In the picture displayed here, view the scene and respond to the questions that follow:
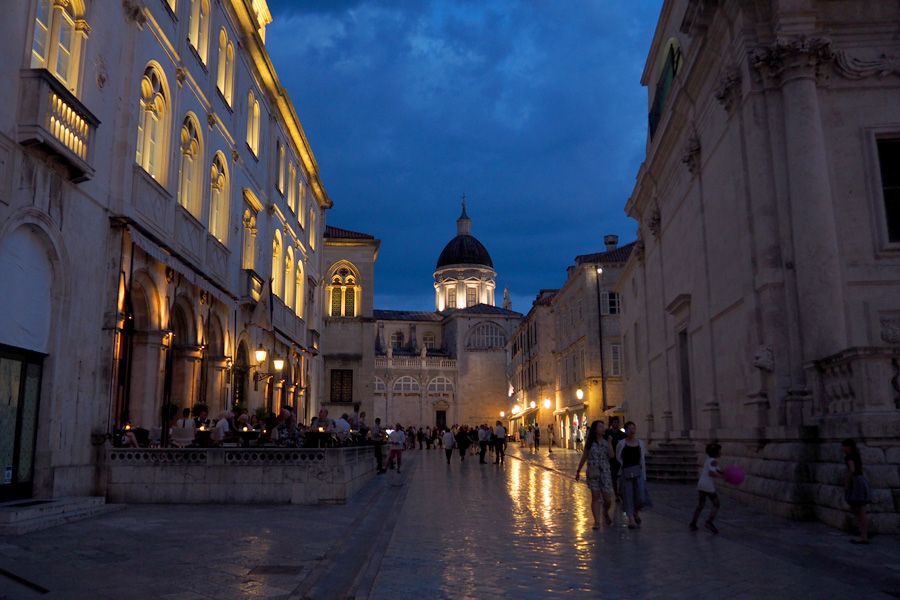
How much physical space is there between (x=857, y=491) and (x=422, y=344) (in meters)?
82.0

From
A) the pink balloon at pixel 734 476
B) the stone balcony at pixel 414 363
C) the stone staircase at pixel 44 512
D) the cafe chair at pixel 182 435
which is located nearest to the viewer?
the pink balloon at pixel 734 476

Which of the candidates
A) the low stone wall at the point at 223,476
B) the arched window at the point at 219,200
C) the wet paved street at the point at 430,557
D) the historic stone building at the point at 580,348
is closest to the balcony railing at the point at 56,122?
the low stone wall at the point at 223,476

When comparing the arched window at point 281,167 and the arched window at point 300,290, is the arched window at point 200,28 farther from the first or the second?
the arched window at point 300,290

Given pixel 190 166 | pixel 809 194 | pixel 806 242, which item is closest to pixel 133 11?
pixel 190 166

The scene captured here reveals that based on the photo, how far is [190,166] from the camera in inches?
779

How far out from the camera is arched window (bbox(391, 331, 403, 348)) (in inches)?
3583

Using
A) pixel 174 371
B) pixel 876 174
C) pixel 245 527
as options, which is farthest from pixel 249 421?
pixel 876 174

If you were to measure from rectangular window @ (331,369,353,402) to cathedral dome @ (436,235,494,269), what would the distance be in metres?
55.7

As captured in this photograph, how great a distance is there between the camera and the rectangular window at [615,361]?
44.0 metres

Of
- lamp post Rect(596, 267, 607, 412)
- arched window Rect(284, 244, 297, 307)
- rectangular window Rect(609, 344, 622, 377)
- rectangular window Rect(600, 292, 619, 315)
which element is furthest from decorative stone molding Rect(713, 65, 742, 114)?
rectangular window Rect(609, 344, 622, 377)

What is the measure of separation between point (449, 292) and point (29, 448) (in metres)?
88.6

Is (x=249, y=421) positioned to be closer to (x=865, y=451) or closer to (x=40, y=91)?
(x=40, y=91)

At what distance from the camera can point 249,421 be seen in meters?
20.0

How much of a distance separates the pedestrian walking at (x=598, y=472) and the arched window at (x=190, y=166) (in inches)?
506
